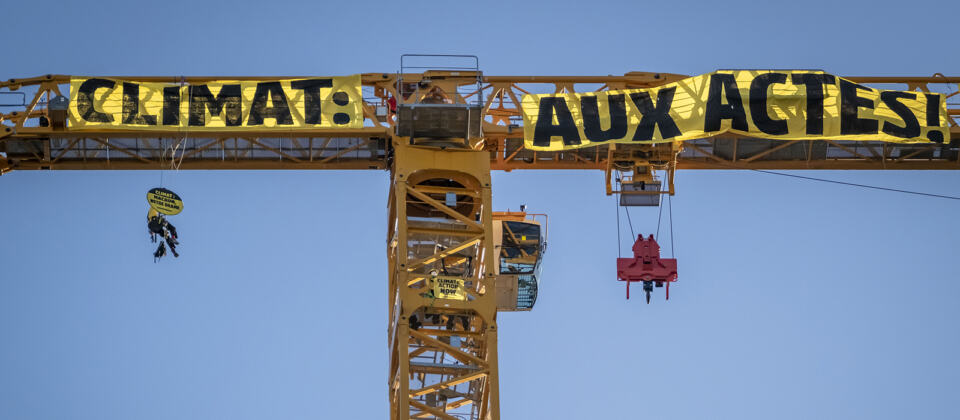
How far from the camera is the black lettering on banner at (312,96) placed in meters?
32.5

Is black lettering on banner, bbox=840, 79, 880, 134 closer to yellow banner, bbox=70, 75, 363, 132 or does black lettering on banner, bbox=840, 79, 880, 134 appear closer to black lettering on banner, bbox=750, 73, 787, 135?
black lettering on banner, bbox=750, 73, 787, 135

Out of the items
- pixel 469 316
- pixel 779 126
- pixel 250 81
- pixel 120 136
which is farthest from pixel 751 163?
pixel 120 136

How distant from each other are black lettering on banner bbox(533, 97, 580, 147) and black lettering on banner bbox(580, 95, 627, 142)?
0.92ft

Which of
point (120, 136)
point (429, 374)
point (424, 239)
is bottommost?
point (429, 374)

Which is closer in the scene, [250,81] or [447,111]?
→ [447,111]

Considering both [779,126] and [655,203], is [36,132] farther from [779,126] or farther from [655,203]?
[779,126]

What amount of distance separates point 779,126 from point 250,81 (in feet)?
36.1

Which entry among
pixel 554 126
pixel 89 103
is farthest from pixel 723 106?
pixel 89 103

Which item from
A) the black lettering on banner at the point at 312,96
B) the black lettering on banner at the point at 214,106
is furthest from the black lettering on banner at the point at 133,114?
the black lettering on banner at the point at 312,96

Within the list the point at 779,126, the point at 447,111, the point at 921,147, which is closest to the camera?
the point at 447,111

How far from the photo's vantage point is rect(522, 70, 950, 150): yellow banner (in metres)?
32.5

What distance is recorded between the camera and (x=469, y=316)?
3209cm

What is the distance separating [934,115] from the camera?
110ft

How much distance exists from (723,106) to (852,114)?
109 inches
